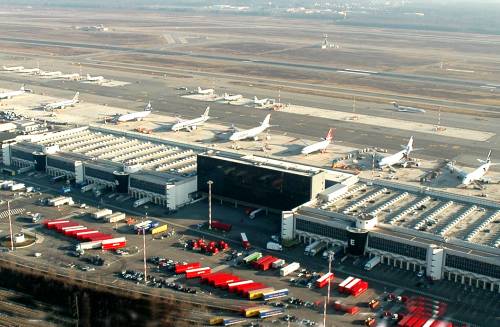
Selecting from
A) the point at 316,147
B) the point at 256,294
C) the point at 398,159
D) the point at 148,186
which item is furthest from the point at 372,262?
the point at 316,147

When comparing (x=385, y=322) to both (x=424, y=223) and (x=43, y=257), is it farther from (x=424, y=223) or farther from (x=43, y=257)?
(x=43, y=257)

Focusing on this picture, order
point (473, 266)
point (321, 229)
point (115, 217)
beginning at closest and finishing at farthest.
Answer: point (473, 266), point (321, 229), point (115, 217)

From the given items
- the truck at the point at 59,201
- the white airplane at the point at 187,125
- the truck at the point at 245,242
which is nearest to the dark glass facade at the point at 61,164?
the truck at the point at 59,201

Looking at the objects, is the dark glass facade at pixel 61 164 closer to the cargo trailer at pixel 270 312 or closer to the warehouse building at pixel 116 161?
the warehouse building at pixel 116 161

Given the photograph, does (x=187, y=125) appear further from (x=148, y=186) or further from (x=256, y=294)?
(x=256, y=294)

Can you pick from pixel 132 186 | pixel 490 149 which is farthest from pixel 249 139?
pixel 490 149

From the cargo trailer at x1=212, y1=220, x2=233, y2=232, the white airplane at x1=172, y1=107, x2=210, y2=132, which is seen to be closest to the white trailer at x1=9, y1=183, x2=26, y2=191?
the cargo trailer at x1=212, y1=220, x2=233, y2=232
